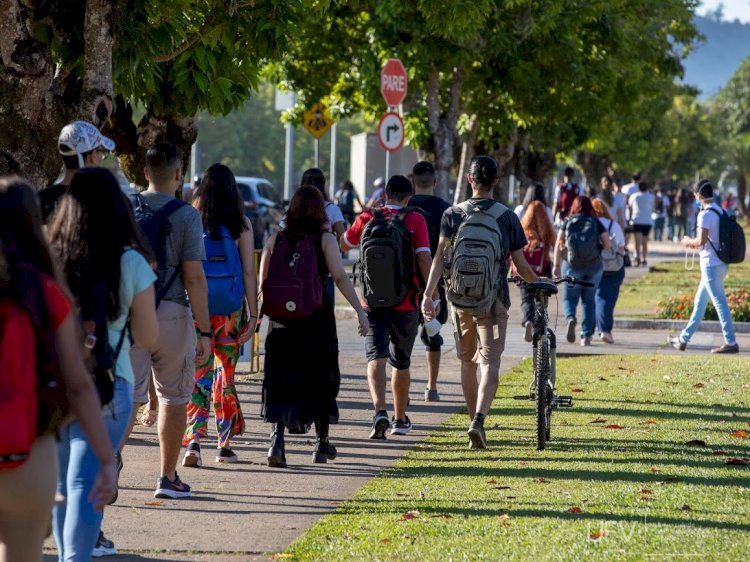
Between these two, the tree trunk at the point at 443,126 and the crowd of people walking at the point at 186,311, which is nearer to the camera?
the crowd of people walking at the point at 186,311

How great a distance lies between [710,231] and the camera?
15109 mm

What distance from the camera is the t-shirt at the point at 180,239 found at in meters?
7.29

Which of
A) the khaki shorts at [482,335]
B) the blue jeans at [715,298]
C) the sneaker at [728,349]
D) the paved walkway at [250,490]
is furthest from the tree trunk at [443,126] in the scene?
the khaki shorts at [482,335]

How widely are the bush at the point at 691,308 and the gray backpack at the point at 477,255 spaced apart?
1028 centimetres

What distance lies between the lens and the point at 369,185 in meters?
35.4

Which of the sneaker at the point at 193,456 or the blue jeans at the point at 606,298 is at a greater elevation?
the blue jeans at the point at 606,298

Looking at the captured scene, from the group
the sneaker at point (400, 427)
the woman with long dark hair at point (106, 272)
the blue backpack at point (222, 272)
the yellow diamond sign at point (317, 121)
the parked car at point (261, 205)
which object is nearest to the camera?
the woman with long dark hair at point (106, 272)

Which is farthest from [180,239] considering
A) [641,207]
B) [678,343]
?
[641,207]

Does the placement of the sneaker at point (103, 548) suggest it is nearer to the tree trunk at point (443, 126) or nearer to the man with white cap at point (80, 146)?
the man with white cap at point (80, 146)

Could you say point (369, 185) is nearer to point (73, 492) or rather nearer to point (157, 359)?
point (157, 359)

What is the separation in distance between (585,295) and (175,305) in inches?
371

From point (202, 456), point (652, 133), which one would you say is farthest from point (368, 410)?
point (652, 133)

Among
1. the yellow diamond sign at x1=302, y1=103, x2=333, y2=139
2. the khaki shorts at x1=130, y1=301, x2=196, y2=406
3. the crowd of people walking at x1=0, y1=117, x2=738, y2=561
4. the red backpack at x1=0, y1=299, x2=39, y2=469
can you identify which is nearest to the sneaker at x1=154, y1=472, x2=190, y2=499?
the crowd of people walking at x1=0, y1=117, x2=738, y2=561

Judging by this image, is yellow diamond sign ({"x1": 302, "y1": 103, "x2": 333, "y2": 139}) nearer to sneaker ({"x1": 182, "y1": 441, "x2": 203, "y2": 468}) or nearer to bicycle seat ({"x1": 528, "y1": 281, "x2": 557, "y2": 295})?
bicycle seat ({"x1": 528, "y1": 281, "x2": 557, "y2": 295})
